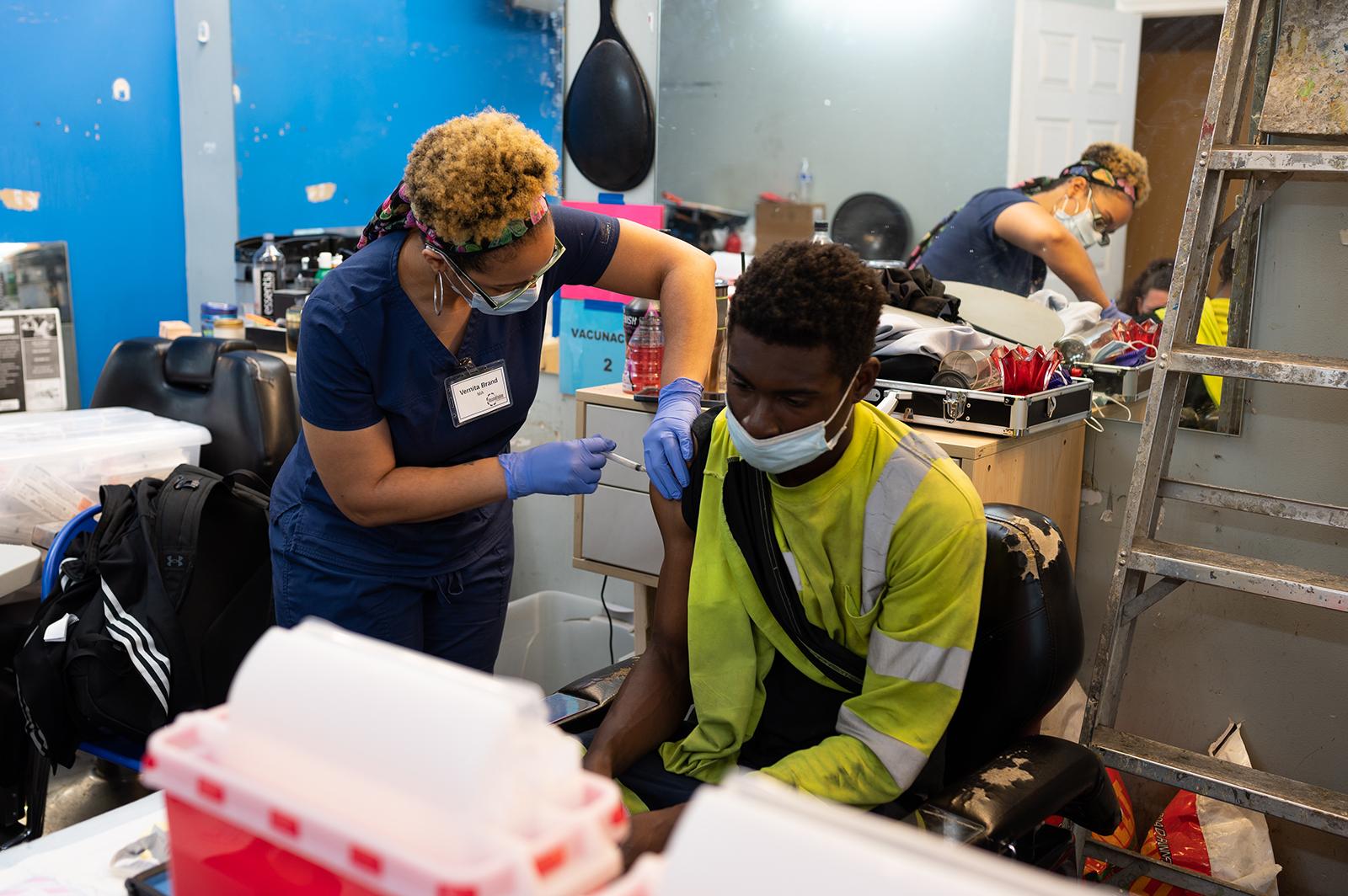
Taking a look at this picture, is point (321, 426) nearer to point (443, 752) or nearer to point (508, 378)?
point (508, 378)

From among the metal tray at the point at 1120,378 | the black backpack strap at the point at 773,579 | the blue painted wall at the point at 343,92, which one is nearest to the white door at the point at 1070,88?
the metal tray at the point at 1120,378

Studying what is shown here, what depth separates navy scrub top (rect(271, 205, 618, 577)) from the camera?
66.9 inches

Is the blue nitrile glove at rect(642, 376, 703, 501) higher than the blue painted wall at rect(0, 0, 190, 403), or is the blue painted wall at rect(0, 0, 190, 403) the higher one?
the blue painted wall at rect(0, 0, 190, 403)

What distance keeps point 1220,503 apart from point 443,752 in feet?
6.15

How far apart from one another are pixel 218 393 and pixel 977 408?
1.82 meters

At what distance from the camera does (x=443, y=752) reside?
1.99 ft

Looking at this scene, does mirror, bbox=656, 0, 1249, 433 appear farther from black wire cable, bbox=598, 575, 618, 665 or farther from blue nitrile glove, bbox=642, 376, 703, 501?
blue nitrile glove, bbox=642, 376, 703, 501

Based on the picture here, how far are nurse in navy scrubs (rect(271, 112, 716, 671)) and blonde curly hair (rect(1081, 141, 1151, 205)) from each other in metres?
0.99

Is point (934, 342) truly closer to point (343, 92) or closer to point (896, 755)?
point (896, 755)

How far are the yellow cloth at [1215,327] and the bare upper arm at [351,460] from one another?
1.51m

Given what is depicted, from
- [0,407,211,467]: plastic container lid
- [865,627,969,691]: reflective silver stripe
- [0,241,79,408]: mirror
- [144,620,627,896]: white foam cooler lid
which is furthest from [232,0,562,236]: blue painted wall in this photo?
[144,620,627,896]: white foam cooler lid

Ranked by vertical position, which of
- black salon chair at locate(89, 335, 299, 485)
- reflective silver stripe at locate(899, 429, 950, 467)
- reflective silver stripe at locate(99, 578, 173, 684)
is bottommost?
reflective silver stripe at locate(99, 578, 173, 684)

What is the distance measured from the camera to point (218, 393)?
278 centimetres

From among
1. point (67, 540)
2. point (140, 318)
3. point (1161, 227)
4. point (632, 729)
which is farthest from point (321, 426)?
point (140, 318)
